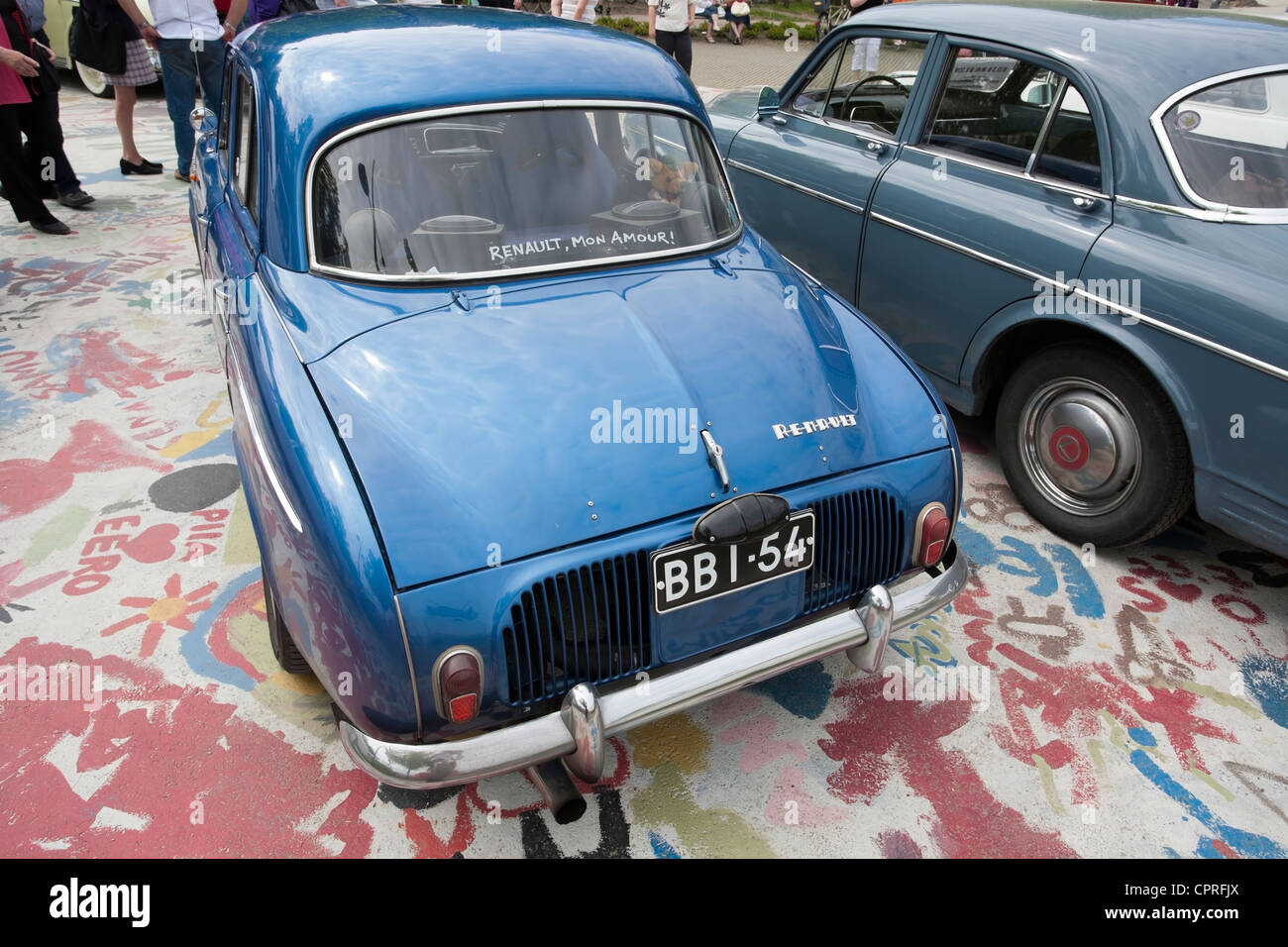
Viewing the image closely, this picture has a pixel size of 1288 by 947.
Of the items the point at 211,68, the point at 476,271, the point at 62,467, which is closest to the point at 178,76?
the point at 211,68

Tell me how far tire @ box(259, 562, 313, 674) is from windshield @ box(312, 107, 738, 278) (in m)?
1.02

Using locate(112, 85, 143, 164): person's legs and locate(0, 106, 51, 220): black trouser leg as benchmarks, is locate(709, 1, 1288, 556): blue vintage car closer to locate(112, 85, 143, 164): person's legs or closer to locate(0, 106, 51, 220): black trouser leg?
locate(0, 106, 51, 220): black trouser leg

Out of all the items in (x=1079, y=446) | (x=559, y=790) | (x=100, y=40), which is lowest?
(x=559, y=790)

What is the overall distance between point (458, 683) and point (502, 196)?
159 centimetres

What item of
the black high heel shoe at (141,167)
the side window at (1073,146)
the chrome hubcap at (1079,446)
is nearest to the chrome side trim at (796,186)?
the side window at (1073,146)

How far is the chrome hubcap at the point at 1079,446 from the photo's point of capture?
330cm

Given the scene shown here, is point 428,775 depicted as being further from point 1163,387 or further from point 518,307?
point 1163,387

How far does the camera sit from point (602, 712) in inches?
81.4

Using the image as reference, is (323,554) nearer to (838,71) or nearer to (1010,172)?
(1010,172)

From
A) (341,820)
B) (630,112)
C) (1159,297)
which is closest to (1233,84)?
(1159,297)

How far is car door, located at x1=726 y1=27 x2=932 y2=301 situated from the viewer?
419cm

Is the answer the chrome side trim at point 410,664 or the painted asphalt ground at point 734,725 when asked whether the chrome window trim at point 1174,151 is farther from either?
the chrome side trim at point 410,664

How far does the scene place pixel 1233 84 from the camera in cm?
313

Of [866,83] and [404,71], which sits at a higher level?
[404,71]
